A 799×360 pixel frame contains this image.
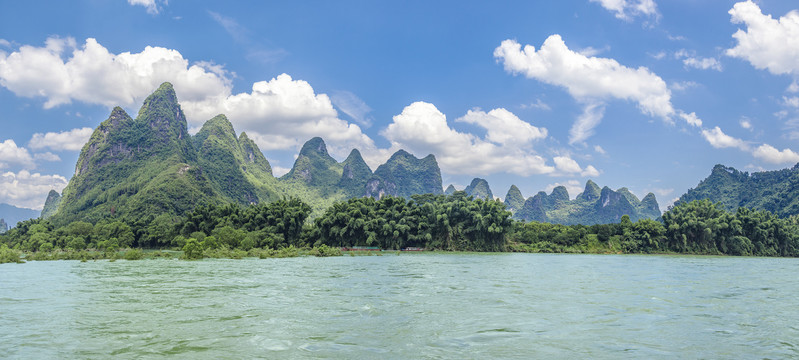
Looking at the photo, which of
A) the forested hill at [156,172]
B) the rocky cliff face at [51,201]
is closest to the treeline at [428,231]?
the forested hill at [156,172]

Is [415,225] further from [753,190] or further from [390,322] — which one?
[753,190]

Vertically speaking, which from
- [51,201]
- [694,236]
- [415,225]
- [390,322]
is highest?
[51,201]

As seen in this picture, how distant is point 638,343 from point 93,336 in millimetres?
9242

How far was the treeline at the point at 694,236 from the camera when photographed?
6334cm

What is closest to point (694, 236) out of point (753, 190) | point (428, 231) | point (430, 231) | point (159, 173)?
point (430, 231)

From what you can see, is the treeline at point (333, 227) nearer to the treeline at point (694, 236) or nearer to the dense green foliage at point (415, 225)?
the dense green foliage at point (415, 225)

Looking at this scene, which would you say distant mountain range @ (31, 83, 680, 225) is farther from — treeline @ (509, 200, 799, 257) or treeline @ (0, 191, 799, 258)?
treeline @ (509, 200, 799, 257)

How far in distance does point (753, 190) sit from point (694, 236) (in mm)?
102572

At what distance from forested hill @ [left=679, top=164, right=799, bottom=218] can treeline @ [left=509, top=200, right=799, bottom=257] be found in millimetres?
56545

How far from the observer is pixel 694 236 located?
64.6 m

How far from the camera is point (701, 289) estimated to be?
16.2m

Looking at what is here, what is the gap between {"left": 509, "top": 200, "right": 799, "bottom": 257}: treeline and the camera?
208 ft

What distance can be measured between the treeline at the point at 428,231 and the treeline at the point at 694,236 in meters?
0.13

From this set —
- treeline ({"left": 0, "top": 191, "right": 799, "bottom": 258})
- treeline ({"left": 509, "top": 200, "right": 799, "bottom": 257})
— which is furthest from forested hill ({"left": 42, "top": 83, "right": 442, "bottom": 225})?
treeline ({"left": 509, "top": 200, "right": 799, "bottom": 257})
